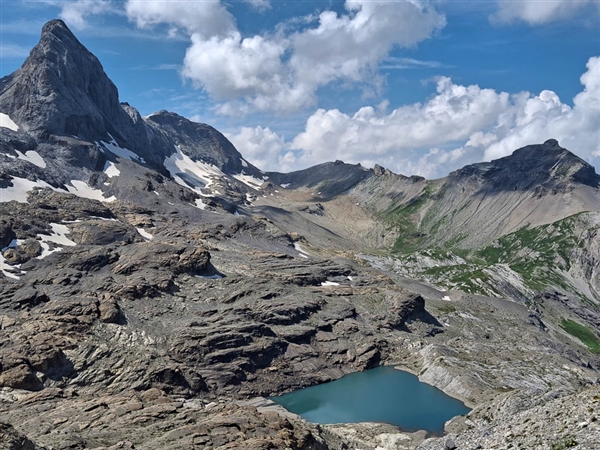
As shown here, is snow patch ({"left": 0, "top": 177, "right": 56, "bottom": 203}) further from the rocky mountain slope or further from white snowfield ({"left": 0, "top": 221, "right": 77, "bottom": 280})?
white snowfield ({"left": 0, "top": 221, "right": 77, "bottom": 280})

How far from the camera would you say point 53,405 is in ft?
210

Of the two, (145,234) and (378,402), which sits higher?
(145,234)

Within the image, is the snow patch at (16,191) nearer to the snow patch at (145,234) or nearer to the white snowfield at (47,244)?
the white snowfield at (47,244)

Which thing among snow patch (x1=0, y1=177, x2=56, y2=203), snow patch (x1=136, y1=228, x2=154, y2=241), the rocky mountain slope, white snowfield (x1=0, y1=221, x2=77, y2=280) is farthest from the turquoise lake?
snow patch (x1=0, y1=177, x2=56, y2=203)

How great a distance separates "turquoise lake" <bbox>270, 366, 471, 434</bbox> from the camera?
96125 mm

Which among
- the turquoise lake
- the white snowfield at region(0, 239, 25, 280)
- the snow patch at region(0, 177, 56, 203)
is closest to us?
the turquoise lake

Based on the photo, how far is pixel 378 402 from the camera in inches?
4205

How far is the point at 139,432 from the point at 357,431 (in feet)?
128

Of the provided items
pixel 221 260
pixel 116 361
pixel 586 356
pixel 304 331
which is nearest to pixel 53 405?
pixel 116 361

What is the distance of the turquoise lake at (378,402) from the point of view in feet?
315

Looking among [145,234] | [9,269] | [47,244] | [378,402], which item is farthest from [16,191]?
[378,402]

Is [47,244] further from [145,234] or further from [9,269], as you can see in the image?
[145,234]

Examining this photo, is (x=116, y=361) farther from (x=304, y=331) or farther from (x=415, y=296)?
(x=415, y=296)

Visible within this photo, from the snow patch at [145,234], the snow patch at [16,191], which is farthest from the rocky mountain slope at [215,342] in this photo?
the snow patch at [145,234]
